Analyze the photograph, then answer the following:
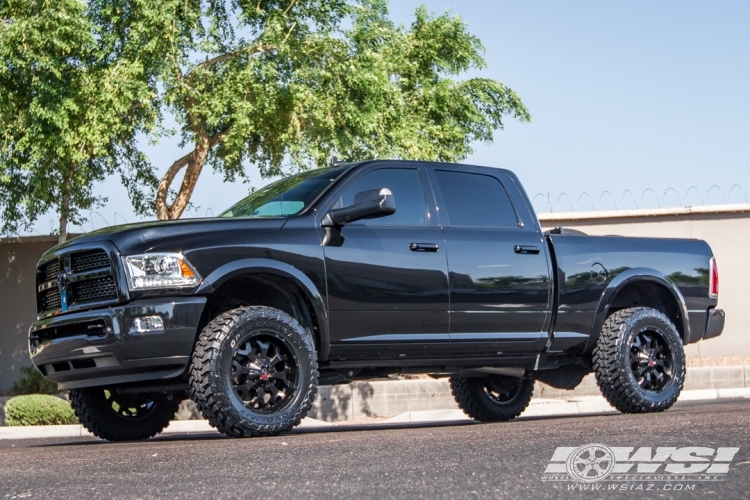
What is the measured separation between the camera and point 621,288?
891 cm

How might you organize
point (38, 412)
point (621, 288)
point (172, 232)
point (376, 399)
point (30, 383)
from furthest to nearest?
point (30, 383) < point (376, 399) < point (38, 412) < point (621, 288) < point (172, 232)

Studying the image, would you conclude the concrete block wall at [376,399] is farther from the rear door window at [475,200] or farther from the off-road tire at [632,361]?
the rear door window at [475,200]

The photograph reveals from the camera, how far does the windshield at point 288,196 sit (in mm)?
7539

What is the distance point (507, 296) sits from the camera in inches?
317

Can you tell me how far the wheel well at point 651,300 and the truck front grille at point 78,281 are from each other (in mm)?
4375

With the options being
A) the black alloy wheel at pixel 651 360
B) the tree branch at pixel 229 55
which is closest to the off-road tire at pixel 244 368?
the black alloy wheel at pixel 651 360

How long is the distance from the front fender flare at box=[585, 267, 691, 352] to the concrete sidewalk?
3176mm

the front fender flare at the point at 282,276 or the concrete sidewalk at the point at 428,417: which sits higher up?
the front fender flare at the point at 282,276

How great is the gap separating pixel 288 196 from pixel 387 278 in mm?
978

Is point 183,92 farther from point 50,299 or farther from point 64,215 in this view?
point 50,299

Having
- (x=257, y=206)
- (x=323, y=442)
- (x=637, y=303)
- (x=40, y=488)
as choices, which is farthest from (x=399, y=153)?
(x=40, y=488)

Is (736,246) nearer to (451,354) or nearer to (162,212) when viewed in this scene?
(162,212)

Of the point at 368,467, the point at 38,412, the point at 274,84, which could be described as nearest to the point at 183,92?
the point at 274,84

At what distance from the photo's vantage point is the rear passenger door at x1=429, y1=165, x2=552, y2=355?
7.82 meters
